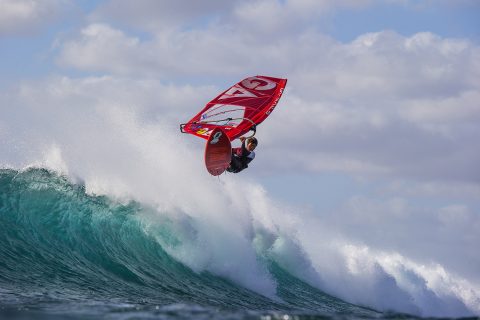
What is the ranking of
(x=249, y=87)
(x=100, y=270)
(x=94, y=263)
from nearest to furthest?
1. (x=100, y=270)
2. (x=94, y=263)
3. (x=249, y=87)

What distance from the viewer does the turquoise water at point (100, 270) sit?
9.56m

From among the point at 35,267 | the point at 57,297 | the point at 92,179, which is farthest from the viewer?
the point at 92,179

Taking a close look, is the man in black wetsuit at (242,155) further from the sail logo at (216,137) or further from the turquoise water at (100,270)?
the turquoise water at (100,270)

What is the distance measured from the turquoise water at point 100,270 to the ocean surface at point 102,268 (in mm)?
23

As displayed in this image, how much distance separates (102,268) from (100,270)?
21cm

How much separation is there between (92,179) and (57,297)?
7.48 m

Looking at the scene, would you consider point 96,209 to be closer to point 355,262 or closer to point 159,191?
point 159,191

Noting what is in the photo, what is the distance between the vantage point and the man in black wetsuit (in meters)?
13.2

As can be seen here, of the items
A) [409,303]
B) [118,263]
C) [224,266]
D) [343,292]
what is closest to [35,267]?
[118,263]

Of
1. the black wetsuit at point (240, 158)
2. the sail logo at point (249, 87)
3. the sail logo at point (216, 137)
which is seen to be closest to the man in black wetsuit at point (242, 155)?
the black wetsuit at point (240, 158)

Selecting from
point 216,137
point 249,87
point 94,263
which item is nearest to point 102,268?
point 94,263

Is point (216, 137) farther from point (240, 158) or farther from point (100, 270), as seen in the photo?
point (100, 270)

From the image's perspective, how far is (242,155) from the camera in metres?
13.3

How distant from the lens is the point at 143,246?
53.9 ft
